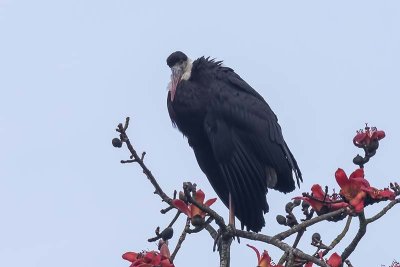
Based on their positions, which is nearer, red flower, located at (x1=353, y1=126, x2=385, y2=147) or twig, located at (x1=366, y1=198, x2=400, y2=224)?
twig, located at (x1=366, y1=198, x2=400, y2=224)

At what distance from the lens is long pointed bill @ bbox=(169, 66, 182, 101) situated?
23.2 feet

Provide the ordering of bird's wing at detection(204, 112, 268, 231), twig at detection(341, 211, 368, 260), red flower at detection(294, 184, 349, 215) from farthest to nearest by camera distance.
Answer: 1. bird's wing at detection(204, 112, 268, 231)
2. red flower at detection(294, 184, 349, 215)
3. twig at detection(341, 211, 368, 260)

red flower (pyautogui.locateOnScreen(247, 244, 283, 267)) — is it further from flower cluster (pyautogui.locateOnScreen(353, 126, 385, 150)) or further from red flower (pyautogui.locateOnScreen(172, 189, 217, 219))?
flower cluster (pyautogui.locateOnScreen(353, 126, 385, 150))

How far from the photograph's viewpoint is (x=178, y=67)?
24.5ft

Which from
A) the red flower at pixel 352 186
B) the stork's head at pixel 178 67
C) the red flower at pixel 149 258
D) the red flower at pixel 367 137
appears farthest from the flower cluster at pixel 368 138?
the stork's head at pixel 178 67

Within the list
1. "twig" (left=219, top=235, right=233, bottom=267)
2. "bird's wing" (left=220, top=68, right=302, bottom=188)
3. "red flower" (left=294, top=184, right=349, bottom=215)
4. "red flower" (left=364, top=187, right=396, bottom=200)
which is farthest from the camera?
"bird's wing" (left=220, top=68, right=302, bottom=188)

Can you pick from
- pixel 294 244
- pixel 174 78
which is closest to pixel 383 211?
pixel 294 244

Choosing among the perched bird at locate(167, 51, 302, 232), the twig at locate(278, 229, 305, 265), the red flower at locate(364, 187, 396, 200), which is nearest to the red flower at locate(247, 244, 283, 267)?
the twig at locate(278, 229, 305, 265)

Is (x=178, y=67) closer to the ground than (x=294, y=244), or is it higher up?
higher up

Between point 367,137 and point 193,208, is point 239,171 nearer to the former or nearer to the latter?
point 367,137

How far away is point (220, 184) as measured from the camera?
680 centimetres

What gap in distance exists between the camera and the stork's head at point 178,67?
23.5 ft

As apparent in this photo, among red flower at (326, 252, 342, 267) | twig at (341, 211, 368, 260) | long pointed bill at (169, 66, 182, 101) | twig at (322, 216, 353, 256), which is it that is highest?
long pointed bill at (169, 66, 182, 101)

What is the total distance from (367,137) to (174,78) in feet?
9.32
